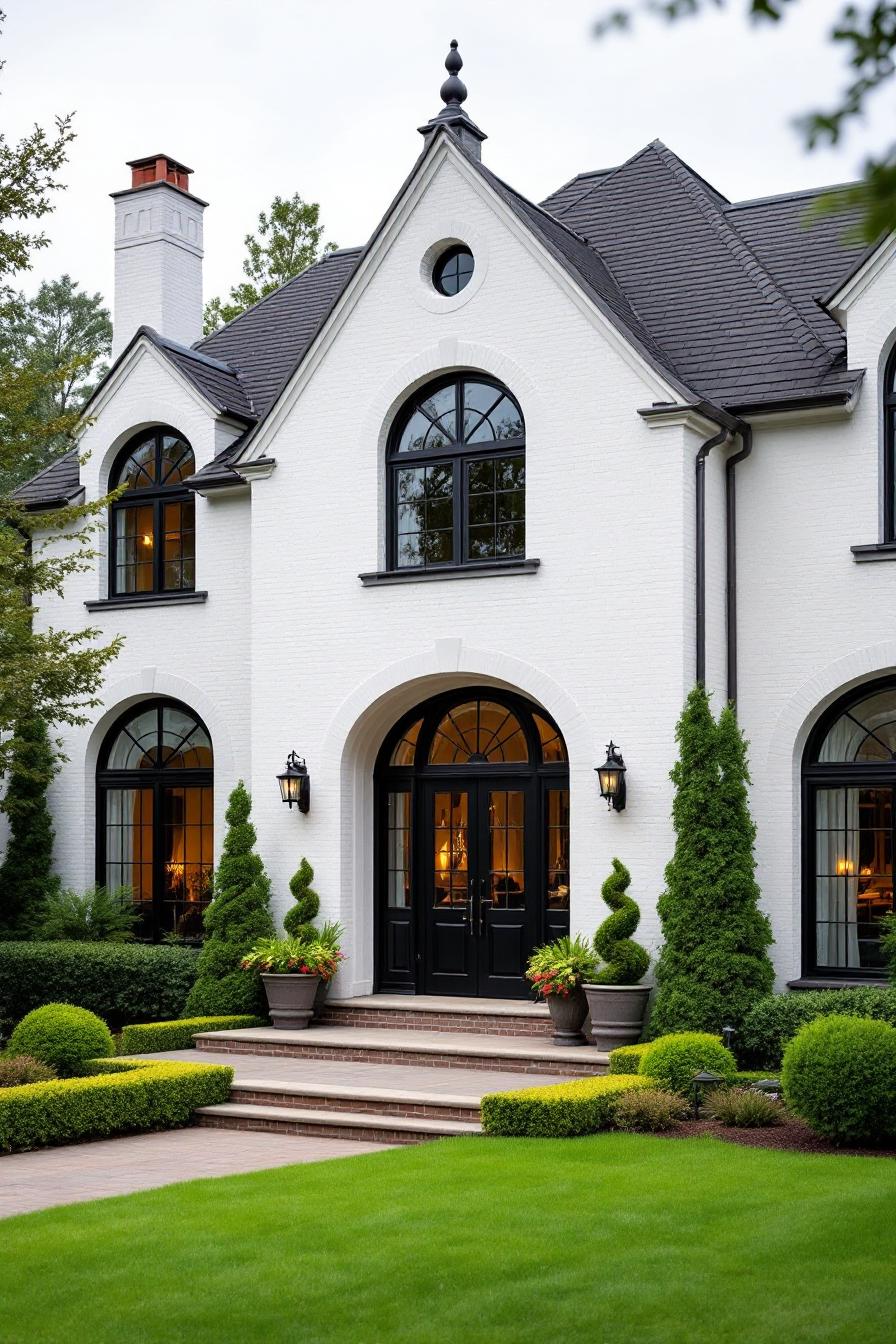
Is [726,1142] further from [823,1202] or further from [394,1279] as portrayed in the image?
[394,1279]

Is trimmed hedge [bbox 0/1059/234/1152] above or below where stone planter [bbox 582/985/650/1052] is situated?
below

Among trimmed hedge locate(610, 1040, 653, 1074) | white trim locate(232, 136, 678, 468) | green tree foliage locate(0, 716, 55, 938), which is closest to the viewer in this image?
trimmed hedge locate(610, 1040, 653, 1074)

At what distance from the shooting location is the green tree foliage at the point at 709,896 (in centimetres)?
1438

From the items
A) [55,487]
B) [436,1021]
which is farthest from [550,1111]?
[55,487]

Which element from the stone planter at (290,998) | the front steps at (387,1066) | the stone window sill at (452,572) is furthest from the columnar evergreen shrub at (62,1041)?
the stone window sill at (452,572)

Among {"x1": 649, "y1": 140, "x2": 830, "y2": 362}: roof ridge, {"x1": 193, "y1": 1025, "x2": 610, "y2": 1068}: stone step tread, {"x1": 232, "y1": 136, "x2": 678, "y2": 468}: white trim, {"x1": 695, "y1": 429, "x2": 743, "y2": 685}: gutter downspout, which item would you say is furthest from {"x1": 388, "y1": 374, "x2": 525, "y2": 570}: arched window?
{"x1": 193, "y1": 1025, "x2": 610, "y2": 1068}: stone step tread

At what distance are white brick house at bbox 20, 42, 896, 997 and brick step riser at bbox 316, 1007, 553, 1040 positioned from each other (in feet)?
1.22

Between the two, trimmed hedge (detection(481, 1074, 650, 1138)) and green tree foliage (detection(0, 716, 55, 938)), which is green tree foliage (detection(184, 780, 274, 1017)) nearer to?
green tree foliage (detection(0, 716, 55, 938))

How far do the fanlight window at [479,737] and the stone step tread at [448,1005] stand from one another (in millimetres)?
2510

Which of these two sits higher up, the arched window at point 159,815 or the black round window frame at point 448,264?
the black round window frame at point 448,264

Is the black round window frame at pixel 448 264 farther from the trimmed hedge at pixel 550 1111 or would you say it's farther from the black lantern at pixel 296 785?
the trimmed hedge at pixel 550 1111

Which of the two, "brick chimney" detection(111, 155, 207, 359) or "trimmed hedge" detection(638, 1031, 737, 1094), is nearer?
"trimmed hedge" detection(638, 1031, 737, 1094)

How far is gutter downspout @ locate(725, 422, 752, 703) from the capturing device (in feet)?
52.4

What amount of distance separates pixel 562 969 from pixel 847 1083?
4.16 metres
